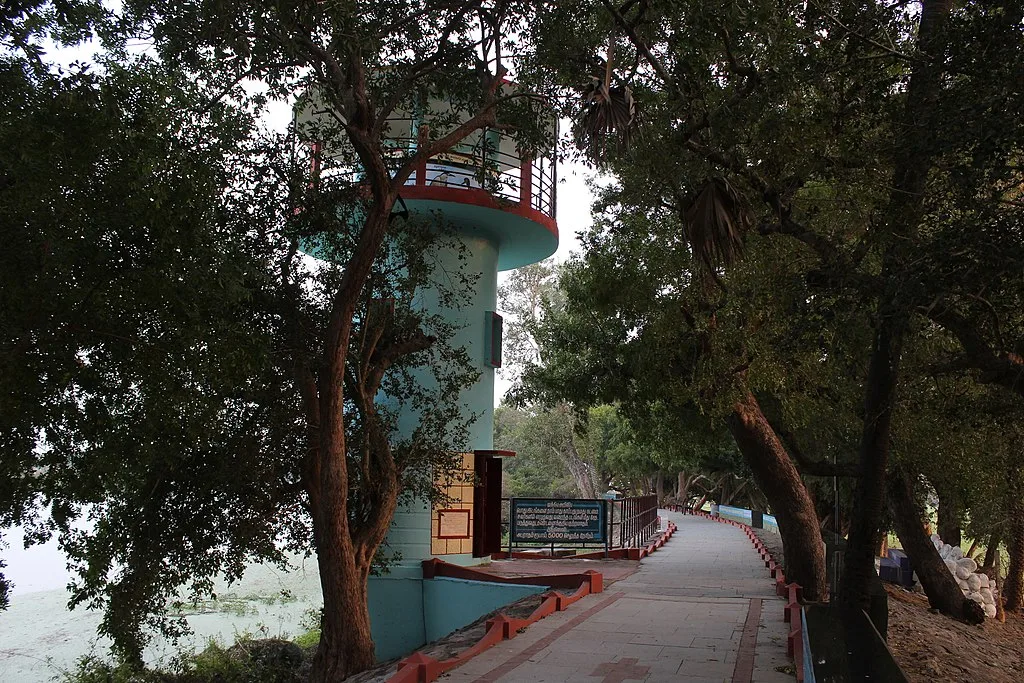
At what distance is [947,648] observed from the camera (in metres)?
11.5

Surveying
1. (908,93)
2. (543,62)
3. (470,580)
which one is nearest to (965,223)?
(908,93)

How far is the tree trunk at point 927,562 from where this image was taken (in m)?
15.6

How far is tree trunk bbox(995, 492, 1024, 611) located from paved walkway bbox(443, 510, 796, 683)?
5.31 meters

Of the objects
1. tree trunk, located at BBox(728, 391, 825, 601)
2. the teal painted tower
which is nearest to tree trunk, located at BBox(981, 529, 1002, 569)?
tree trunk, located at BBox(728, 391, 825, 601)

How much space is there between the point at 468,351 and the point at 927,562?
32.1ft

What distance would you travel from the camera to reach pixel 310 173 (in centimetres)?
1242

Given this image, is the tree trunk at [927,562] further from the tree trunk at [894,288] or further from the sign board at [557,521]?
the tree trunk at [894,288]

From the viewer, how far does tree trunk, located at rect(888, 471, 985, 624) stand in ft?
51.3

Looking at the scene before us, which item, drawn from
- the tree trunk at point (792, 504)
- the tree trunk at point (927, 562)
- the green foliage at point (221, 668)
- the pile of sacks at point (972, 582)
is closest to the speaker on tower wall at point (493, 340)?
the tree trunk at point (792, 504)

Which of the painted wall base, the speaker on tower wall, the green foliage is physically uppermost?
the speaker on tower wall

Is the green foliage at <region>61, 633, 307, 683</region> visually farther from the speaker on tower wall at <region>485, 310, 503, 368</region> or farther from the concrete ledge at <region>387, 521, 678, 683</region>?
the speaker on tower wall at <region>485, 310, 503, 368</region>

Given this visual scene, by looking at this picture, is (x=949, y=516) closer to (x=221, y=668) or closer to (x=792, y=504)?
(x=792, y=504)

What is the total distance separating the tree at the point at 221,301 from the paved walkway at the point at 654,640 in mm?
3441

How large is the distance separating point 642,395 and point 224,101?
27.9 ft
